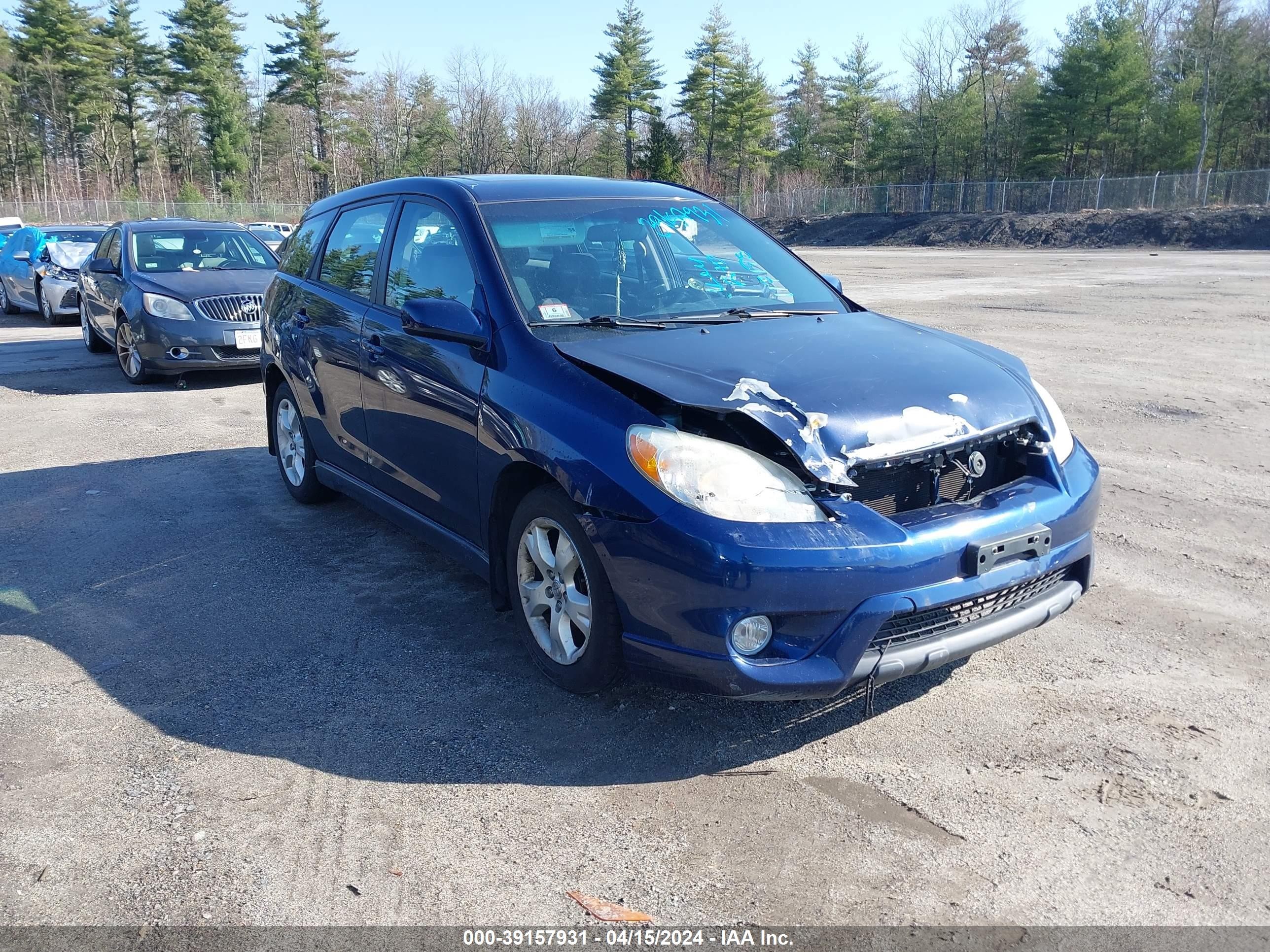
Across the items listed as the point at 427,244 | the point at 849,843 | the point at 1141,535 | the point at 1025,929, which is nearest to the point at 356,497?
the point at 427,244

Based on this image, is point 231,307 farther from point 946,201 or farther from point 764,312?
point 946,201

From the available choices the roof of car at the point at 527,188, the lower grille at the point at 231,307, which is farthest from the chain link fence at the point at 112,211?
the roof of car at the point at 527,188

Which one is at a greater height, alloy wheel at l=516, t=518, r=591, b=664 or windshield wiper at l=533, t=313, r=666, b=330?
windshield wiper at l=533, t=313, r=666, b=330

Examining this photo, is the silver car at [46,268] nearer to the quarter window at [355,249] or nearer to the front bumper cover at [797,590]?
the quarter window at [355,249]

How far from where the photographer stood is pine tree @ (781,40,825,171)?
7831 centimetres

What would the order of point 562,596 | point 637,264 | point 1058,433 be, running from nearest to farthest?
point 562,596 < point 1058,433 < point 637,264

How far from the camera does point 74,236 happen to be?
18547 millimetres

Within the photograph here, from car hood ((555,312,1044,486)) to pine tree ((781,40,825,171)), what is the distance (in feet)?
258

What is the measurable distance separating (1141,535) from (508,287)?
3.70m

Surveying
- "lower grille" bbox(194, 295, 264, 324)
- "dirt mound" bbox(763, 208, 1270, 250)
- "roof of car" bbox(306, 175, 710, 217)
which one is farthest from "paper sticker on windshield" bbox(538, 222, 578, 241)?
"dirt mound" bbox(763, 208, 1270, 250)

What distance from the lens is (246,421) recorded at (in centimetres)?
907

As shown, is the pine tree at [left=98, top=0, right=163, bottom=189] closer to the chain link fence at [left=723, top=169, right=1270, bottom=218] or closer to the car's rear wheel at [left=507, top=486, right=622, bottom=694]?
the chain link fence at [left=723, top=169, right=1270, bottom=218]

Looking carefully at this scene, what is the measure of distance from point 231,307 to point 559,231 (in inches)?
295

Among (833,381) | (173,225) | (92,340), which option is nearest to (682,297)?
(833,381)
